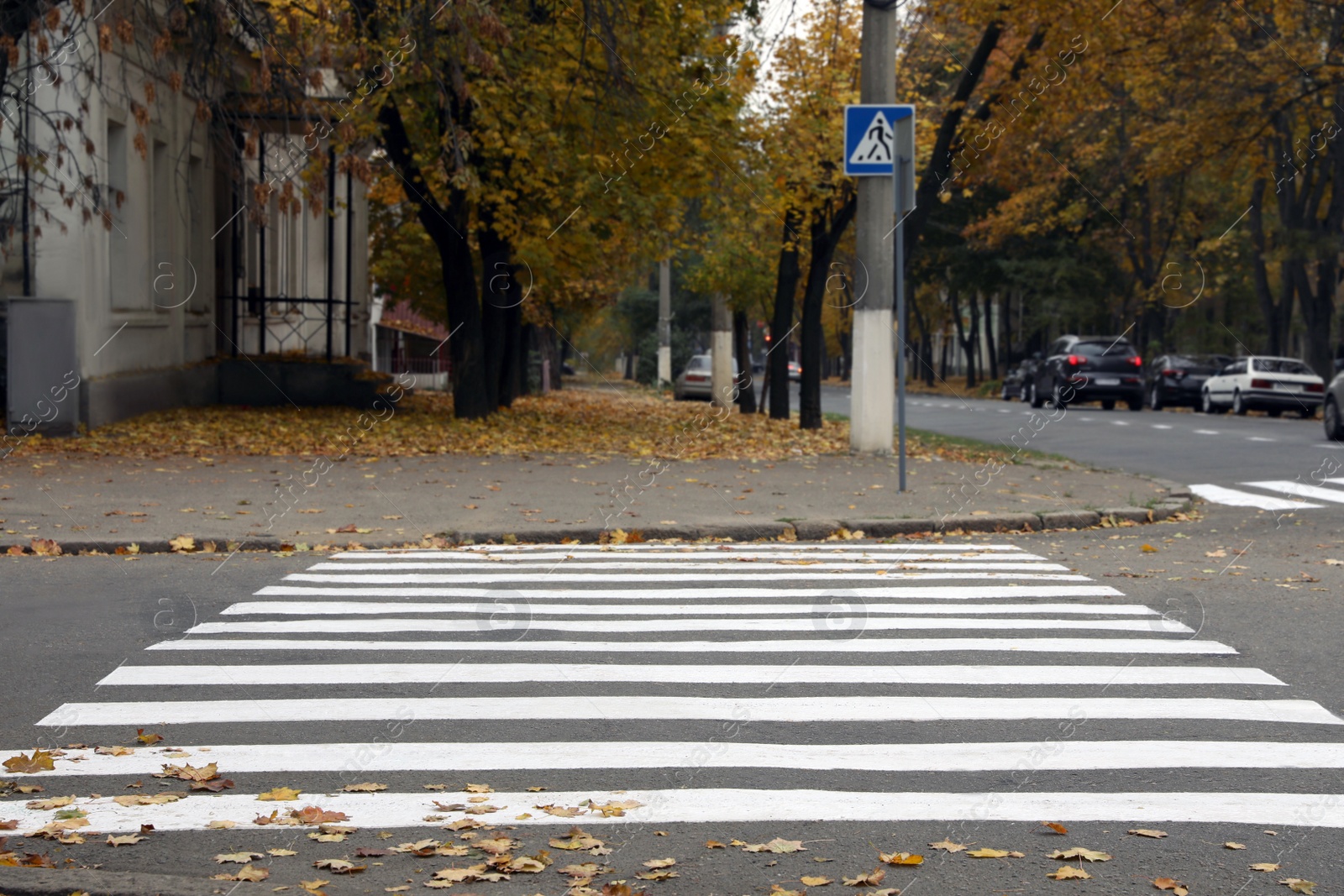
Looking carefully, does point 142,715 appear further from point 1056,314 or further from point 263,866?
point 1056,314

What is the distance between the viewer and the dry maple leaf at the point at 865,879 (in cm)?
419

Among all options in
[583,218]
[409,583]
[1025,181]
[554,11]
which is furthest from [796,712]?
[1025,181]

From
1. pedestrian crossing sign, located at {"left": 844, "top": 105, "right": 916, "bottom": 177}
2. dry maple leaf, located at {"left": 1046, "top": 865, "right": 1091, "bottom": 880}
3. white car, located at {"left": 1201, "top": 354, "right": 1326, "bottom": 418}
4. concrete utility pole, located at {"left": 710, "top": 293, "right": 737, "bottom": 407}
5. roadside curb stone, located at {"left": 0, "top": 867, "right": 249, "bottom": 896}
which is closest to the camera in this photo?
roadside curb stone, located at {"left": 0, "top": 867, "right": 249, "bottom": 896}

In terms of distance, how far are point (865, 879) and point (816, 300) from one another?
76.0 ft

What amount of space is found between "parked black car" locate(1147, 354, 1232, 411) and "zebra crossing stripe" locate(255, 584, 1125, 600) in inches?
1399

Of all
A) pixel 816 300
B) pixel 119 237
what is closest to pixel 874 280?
pixel 816 300

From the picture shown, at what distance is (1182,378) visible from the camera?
141 ft

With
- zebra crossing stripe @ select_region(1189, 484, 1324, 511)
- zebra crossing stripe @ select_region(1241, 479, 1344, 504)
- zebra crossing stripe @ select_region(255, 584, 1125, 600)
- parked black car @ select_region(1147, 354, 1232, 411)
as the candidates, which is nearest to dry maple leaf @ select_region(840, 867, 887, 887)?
zebra crossing stripe @ select_region(255, 584, 1125, 600)

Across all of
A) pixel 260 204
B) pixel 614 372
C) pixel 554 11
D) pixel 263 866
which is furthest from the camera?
pixel 614 372

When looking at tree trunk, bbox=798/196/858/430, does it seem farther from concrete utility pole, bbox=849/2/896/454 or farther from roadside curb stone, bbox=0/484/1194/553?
roadside curb stone, bbox=0/484/1194/553

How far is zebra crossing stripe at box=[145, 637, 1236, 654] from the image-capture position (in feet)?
Answer: 24.0

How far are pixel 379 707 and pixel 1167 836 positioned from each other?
320 cm

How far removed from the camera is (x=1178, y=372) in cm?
4312

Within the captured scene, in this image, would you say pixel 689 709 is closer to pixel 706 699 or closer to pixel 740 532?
pixel 706 699
